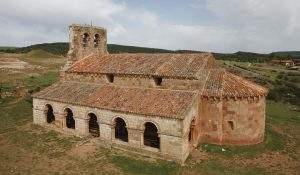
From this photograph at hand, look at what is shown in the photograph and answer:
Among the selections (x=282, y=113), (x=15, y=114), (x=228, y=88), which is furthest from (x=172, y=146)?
(x=282, y=113)

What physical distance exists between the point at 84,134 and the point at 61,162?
4291 millimetres

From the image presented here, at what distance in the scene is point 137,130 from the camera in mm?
21031

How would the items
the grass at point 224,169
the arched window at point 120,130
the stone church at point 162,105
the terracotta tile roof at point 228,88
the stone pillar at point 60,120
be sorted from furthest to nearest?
the stone pillar at point 60,120
the arched window at point 120,130
the terracotta tile roof at point 228,88
the stone church at point 162,105
the grass at point 224,169

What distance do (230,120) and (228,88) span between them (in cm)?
217

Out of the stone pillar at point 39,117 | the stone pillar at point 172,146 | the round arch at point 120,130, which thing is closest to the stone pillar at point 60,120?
the stone pillar at point 39,117

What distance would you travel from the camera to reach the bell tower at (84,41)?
1138 inches

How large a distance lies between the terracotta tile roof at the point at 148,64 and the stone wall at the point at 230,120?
2652mm

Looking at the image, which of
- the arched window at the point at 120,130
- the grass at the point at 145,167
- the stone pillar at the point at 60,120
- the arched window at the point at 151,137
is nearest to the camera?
the grass at the point at 145,167

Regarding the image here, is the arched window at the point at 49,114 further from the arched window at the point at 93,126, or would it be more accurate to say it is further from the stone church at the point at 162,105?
the arched window at the point at 93,126

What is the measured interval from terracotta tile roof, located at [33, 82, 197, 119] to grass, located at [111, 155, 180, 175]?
2860 millimetres

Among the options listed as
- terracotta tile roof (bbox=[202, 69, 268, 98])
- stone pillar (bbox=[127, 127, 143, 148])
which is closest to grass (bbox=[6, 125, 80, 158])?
stone pillar (bbox=[127, 127, 143, 148])

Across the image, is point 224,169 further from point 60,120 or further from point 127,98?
point 60,120

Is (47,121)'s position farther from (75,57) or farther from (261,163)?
(261,163)

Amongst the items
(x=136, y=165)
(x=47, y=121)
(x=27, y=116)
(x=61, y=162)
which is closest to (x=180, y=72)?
(x=136, y=165)
